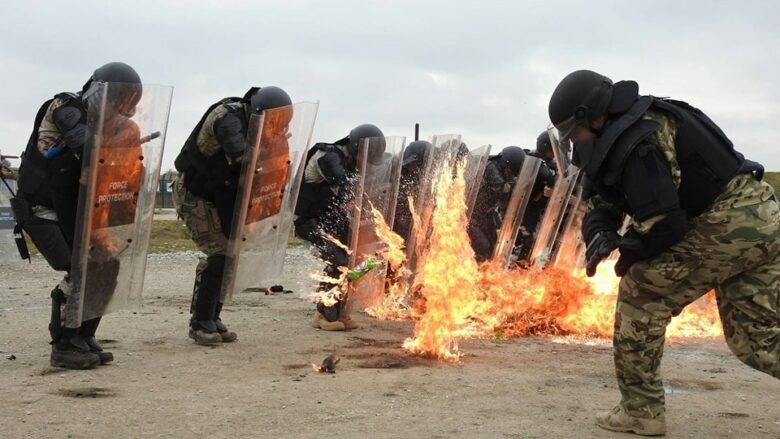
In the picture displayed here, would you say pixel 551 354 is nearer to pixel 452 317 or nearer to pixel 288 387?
pixel 452 317

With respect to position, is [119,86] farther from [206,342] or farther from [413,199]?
[413,199]

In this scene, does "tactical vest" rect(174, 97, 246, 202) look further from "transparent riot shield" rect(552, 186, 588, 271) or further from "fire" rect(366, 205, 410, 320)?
"transparent riot shield" rect(552, 186, 588, 271)

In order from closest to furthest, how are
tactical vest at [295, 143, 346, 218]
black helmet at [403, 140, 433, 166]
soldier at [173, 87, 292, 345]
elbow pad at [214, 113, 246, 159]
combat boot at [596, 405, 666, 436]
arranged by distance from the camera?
1. combat boot at [596, 405, 666, 436]
2. elbow pad at [214, 113, 246, 159]
3. soldier at [173, 87, 292, 345]
4. tactical vest at [295, 143, 346, 218]
5. black helmet at [403, 140, 433, 166]

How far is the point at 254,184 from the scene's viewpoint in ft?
20.0

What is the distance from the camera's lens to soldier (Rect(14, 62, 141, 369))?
17.0ft

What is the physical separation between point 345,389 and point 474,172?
165 inches

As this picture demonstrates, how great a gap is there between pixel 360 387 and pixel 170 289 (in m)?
6.60

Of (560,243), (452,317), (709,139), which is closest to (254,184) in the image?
(452,317)

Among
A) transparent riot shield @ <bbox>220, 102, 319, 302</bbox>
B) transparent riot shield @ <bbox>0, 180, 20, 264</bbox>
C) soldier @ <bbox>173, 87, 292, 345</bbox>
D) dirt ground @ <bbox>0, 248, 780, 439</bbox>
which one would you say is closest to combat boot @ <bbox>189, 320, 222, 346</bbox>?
soldier @ <bbox>173, 87, 292, 345</bbox>

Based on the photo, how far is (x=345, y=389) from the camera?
4.75m

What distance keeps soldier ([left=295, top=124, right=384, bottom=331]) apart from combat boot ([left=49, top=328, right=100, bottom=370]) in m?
2.36

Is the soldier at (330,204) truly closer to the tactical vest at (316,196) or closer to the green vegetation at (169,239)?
the tactical vest at (316,196)

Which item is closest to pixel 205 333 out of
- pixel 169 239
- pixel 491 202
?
pixel 491 202

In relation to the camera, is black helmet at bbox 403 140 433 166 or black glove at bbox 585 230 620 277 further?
black helmet at bbox 403 140 433 166
